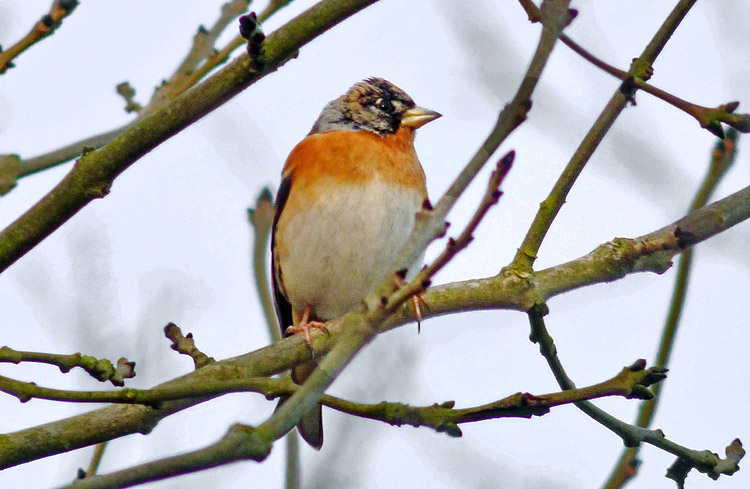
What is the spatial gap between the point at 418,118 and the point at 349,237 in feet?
4.80

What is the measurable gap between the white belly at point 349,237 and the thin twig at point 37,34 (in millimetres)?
2045

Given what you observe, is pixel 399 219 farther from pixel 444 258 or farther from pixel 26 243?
pixel 444 258

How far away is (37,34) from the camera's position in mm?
4309

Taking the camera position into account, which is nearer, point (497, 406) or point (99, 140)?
point (497, 406)

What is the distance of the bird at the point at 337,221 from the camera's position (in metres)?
5.76

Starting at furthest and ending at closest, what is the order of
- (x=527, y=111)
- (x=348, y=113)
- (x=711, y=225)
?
(x=348, y=113) < (x=711, y=225) < (x=527, y=111)

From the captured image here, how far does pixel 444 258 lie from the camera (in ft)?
7.75

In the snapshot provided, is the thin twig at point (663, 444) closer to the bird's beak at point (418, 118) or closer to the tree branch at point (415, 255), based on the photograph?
the tree branch at point (415, 255)

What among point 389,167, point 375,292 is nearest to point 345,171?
point 389,167

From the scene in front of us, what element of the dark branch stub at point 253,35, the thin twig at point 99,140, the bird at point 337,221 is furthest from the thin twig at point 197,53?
the dark branch stub at point 253,35

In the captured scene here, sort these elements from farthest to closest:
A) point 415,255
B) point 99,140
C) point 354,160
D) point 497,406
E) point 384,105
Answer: point 384,105 < point 354,160 < point 99,140 < point 497,406 < point 415,255

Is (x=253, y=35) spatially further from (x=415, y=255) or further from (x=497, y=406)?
(x=497, y=406)

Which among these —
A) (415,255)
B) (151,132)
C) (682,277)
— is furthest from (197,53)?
(415,255)

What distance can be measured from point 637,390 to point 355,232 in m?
2.87
